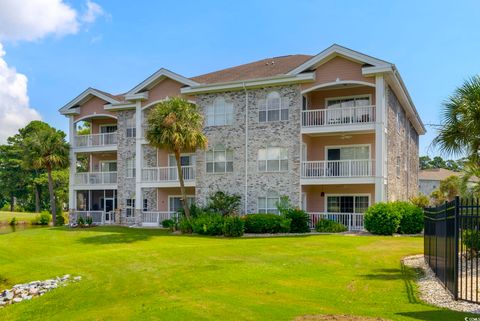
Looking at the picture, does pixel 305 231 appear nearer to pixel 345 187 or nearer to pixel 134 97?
pixel 345 187

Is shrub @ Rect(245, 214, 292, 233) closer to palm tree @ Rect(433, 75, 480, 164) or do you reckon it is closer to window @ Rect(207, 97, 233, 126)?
window @ Rect(207, 97, 233, 126)

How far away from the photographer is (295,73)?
2753cm

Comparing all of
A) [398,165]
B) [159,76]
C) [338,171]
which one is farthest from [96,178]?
[398,165]

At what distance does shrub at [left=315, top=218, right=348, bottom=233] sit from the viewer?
2542 centimetres

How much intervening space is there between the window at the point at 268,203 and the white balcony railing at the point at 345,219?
7.98 ft

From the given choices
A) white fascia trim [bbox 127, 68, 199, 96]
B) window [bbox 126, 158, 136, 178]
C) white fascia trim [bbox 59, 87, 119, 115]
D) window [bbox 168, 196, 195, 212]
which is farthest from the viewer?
white fascia trim [bbox 59, 87, 119, 115]

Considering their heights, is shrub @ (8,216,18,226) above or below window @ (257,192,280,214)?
below

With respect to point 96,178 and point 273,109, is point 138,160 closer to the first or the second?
point 96,178

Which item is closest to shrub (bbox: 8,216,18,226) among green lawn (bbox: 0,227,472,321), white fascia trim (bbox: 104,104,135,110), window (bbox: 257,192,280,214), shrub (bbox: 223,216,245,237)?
white fascia trim (bbox: 104,104,135,110)

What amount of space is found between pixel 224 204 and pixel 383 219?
31.7 feet

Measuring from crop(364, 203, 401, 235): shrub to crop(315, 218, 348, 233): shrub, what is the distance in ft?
6.56

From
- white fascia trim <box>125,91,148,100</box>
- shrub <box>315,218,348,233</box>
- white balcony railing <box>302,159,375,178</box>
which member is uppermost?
white fascia trim <box>125,91,148,100</box>

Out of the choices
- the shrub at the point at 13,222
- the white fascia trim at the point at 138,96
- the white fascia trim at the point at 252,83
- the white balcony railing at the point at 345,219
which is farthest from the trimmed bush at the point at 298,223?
the shrub at the point at 13,222

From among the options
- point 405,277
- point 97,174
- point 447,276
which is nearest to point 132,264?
point 405,277
